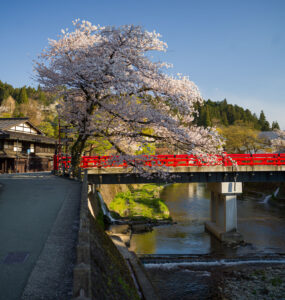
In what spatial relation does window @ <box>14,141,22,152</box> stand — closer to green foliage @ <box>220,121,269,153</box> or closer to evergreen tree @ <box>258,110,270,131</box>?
green foliage @ <box>220,121,269,153</box>

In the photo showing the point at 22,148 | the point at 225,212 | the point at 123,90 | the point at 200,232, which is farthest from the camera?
the point at 22,148

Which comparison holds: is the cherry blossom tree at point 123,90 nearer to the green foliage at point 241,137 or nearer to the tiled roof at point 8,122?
the tiled roof at point 8,122

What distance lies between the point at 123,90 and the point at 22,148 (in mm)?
31694

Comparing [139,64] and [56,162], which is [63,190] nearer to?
[139,64]

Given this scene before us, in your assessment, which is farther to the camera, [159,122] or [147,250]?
[147,250]

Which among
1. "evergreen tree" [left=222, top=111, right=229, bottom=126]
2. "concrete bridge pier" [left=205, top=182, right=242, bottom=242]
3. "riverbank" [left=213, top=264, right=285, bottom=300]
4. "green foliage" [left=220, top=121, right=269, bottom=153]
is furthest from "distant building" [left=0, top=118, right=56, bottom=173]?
"evergreen tree" [left=222, top=111, right=229, bottom=126]

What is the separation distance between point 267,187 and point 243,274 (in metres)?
40.0

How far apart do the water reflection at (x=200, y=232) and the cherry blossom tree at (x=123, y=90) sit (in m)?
8.95

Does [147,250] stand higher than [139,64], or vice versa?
[139,64]

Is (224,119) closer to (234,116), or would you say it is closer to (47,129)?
(234,116)

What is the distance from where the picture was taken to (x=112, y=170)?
23.7m

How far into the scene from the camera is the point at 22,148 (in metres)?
42.1

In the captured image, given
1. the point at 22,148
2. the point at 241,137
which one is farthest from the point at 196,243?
the point at 241,137

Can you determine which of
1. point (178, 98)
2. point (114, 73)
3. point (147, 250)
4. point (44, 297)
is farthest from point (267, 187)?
point (44, 297)
